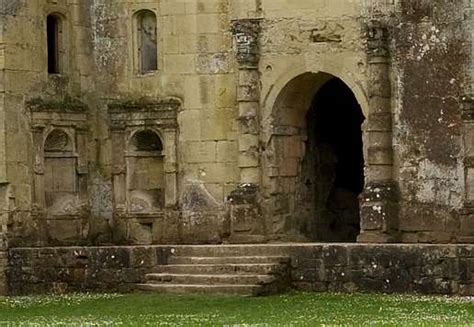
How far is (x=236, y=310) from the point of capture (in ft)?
96.5

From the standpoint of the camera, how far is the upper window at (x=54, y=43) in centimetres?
3762

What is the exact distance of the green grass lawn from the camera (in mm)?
26812

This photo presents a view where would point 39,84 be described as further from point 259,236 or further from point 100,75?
point 259,236

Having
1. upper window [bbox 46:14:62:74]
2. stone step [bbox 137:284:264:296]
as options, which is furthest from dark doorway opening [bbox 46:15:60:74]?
stone step [bbox 137:284:264:296]

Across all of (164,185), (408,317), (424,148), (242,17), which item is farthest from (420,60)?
(408,317)

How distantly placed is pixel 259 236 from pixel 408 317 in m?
9.22

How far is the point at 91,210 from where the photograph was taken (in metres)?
37.8

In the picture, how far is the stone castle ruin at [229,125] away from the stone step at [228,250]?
18.5 inches

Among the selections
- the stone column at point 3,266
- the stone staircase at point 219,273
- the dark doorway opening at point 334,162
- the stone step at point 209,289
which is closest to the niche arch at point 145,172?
the dark doorway opening at point 334,162

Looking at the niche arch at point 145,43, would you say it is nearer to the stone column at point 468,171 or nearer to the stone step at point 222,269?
the stone step at point 222,269

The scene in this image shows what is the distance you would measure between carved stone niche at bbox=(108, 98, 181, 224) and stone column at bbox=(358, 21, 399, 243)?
4.49 metres

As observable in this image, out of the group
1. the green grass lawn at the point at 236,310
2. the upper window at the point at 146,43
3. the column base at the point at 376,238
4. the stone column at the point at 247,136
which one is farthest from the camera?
the upper window at the point at 146,43

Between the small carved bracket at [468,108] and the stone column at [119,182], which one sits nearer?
the small carved bracket at [468,108]

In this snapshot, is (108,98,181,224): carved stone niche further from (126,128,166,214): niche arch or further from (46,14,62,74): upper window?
A: (46,14,62,74): upper window
